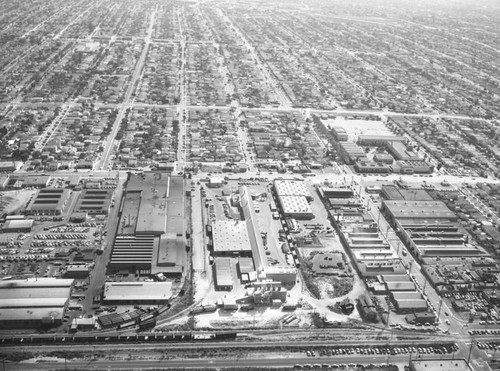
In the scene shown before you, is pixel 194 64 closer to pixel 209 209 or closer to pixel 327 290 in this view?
pixel 209 209

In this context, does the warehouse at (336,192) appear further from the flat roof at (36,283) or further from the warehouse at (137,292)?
the flat roof at (36,283)

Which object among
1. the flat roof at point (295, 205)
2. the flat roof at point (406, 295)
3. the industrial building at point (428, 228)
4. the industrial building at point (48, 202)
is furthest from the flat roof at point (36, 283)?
the industrial building at point (428, 228)

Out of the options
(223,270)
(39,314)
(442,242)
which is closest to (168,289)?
(223,270)

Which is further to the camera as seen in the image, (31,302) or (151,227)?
(151,227)

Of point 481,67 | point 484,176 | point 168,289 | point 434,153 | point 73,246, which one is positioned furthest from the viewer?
point 481,67

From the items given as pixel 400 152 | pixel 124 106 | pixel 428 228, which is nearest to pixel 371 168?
pixel 400 152

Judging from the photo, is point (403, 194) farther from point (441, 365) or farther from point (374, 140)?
point (441, 365)
